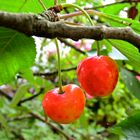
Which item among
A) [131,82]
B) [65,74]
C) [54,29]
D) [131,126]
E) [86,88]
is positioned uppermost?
[54,29]

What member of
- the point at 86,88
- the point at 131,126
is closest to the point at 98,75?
the point at 86,88

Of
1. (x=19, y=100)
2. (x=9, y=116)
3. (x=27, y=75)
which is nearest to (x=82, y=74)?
(x=27, y=75)

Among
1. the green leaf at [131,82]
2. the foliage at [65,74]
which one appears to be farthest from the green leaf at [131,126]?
the green leaf at [131,82]

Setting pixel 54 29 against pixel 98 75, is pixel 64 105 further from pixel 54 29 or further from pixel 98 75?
pixel 54 29

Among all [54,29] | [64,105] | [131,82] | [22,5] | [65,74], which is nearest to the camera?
[54,29]

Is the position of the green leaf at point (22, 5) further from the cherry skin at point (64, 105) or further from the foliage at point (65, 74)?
the cherry skin at point (64, 105)

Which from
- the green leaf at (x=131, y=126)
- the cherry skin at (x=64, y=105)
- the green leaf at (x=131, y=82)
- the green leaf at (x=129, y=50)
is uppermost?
the green leaf at (x=129, y=50)
